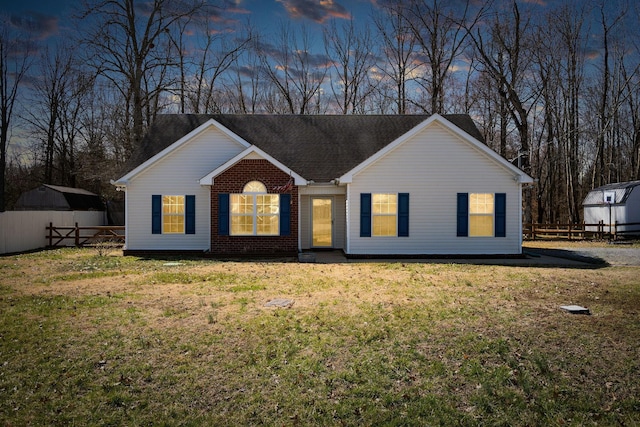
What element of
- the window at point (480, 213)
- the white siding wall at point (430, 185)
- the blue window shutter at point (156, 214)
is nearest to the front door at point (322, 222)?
the white siding wall at point (430, 185)

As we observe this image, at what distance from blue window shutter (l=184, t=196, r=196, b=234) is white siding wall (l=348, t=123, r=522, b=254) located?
259 inches

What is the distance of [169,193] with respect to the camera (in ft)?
61.3

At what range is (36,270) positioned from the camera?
13.9 meters

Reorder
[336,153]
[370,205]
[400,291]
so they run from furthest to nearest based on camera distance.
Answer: [336,153]
[370,205]
[400,291]

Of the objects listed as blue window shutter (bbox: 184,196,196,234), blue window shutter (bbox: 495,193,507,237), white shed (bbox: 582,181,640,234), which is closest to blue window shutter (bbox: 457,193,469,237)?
blue window shutter (bbox: 495,193,507,237)

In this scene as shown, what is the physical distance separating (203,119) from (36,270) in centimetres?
1166

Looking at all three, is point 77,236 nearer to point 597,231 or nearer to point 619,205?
point 597,231

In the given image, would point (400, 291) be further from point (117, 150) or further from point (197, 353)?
point (117, 150)

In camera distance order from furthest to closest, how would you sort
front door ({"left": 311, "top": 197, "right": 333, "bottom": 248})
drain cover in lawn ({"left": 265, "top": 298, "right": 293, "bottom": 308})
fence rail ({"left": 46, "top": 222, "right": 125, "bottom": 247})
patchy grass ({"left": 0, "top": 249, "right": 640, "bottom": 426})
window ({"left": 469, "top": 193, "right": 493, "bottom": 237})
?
fence rail ({"left": 46, "top": 222, "right": 125, "bottom": 247}) < front door ({"left": 311, "top": 197, "right": 333, "bottom": 248}) < window ({"left": 469, "top": 193, "right": 493, "bottom": 237}) < drain cover in lawn ({"left": 265, "top": 298, "right": 293, "bottom": 308}) < patchy grass ({"left": 0, "top": 249, "right": 640, "bottom": 426})

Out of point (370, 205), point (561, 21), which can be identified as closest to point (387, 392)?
point (370, 205)

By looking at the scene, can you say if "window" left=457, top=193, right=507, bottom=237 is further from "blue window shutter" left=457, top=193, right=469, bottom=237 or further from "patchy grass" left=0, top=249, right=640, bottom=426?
"patchy grass" left=0, top=249, right=640, bottom=426

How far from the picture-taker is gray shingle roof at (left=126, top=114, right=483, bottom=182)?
2016 cm

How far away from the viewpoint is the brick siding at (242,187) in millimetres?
17656

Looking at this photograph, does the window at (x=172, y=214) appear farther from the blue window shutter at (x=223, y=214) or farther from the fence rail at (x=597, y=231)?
the fence rail at (x=597, y=231)
